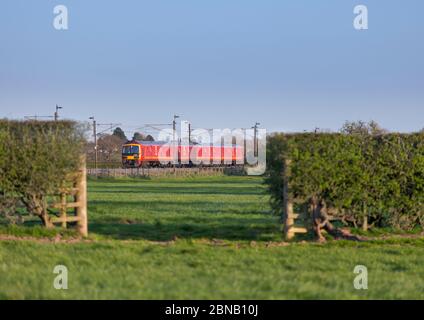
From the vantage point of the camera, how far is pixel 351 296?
8.05 m

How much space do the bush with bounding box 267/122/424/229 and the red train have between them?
59.0 metres

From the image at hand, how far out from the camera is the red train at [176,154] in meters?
73.9

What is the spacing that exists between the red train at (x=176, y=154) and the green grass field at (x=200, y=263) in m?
57.2

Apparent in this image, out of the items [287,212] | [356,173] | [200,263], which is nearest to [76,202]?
[287,212]

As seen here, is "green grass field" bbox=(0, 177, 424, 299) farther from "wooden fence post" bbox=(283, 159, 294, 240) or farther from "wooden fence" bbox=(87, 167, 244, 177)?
"wooden fence" bbox=(87, 167, 244, 177)

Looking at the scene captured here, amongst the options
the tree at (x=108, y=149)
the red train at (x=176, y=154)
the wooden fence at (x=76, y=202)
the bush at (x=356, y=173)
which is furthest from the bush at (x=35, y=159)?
the tree at (x=108, y=149)

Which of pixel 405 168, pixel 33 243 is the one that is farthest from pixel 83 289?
pixel 405 168

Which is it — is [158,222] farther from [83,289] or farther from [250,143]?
[250,143]

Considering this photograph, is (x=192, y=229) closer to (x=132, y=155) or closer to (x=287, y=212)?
(x=287, y=212)

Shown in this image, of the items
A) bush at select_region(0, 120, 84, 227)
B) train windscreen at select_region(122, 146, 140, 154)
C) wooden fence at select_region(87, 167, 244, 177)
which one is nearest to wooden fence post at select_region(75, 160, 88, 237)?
bush at select_region(0, 120, 84, 227)

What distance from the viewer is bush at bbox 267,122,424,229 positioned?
1347cm

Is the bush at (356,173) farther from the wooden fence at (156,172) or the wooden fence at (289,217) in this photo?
the wooden fence at (156,172)

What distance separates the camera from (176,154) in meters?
77.2

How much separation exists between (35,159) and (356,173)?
703 centimetres
